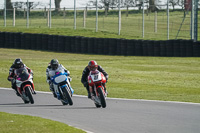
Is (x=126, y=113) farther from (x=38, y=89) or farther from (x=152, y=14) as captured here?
(x=152, y=14)

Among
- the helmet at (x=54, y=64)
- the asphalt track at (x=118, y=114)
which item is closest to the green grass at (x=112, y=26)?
the asphalt track at (x=118, y=114)

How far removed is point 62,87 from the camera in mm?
13398

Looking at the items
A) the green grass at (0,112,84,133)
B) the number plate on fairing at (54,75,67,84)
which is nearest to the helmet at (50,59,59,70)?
the number plate on fairing at (54,75,67,84)

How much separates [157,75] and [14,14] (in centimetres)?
2291

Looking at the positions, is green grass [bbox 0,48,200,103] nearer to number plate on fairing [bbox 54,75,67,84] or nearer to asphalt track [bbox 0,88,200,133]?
asphalt track [bbox 0,88,200,133]

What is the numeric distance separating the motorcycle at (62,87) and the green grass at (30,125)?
7.78 feet

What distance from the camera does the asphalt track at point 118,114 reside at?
9922mm

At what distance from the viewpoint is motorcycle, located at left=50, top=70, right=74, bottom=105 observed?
13328 millimetres

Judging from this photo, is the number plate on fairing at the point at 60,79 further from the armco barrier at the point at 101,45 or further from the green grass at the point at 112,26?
the green grass at the point at 112,26

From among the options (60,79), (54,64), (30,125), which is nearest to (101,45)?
(54,64)

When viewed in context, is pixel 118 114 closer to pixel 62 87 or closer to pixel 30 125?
pixel 62 87

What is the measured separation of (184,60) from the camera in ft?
93.5

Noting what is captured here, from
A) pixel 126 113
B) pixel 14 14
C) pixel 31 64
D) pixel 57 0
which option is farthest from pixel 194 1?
pixel 126 113

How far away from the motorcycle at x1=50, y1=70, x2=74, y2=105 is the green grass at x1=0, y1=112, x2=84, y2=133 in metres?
2.37
